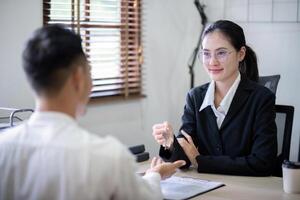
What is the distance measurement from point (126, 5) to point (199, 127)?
1758mm

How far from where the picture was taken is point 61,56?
112 cm

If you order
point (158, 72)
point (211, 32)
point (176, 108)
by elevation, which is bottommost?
point (176, 108)

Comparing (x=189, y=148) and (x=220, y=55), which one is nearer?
(x=189, y=148)

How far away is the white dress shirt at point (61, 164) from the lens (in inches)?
43.2

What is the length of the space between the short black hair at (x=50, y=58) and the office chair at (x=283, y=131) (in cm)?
139

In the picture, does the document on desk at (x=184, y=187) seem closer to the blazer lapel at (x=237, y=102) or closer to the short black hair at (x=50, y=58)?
the blazer lapel at (x=237, y=102)

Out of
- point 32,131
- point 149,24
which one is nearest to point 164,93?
point 149,24

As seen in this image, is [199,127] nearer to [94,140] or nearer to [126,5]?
[94,140]

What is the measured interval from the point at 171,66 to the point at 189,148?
2.09 m

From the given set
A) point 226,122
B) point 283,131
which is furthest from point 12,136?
point 283,131

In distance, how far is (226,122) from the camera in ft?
7.15

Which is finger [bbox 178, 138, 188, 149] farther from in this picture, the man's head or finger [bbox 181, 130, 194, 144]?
the man's head

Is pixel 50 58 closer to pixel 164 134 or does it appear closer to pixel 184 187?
pixel 184 187

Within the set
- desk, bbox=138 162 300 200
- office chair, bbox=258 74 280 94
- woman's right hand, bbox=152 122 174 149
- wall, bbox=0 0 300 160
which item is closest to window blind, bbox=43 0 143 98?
wall, bbox=0 0 300 160
